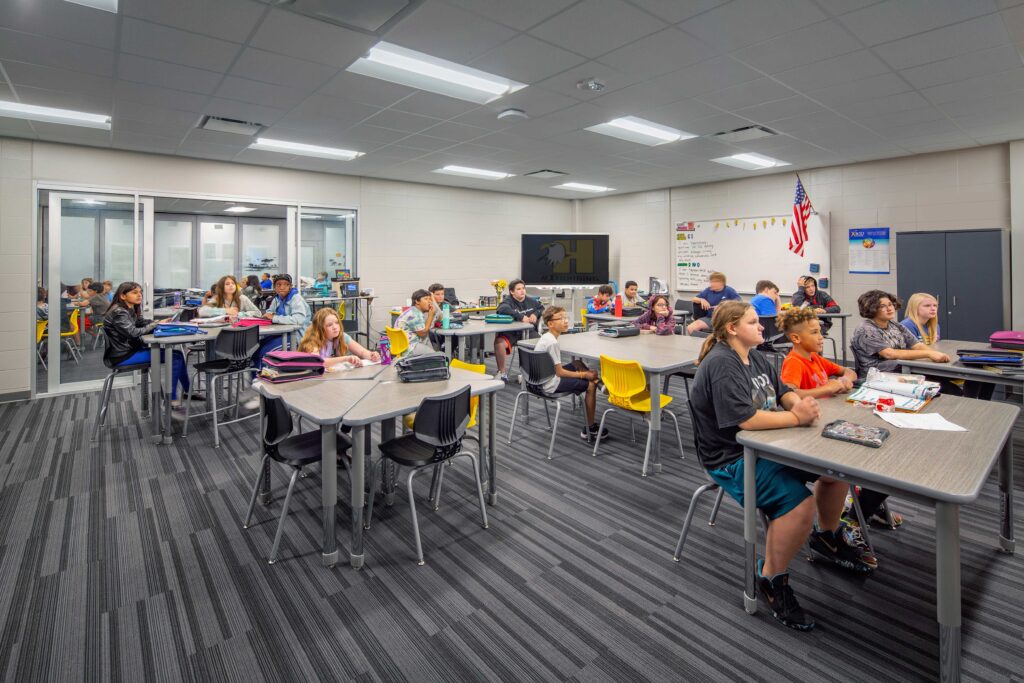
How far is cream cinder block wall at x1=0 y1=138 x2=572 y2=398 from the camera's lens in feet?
18.7

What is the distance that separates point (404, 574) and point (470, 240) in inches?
302

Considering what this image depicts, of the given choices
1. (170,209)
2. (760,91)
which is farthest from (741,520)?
(170,209)

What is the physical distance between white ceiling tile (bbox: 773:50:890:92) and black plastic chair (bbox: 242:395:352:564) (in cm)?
416

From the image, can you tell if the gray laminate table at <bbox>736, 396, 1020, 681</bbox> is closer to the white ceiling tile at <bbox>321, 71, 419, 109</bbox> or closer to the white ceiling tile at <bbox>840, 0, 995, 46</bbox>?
the white ceiling tile at <bbox>840, 0, 995, 46</bbox>

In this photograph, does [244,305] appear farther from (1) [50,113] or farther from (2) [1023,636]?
(2) [1023,636]

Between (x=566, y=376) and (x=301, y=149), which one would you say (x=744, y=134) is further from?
(x=301, y=149)

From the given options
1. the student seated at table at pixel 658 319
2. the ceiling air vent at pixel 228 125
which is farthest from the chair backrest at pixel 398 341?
the ceiling air vent at pixel 228 125

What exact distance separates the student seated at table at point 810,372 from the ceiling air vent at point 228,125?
5242mm

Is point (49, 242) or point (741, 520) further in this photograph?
point (49, 242)

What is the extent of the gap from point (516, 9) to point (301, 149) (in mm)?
4338

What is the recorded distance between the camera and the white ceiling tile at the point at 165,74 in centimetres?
371

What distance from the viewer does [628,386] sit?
3664mm

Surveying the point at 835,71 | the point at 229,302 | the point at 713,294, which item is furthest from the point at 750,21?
the point at 229,302

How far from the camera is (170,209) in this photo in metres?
9.77
